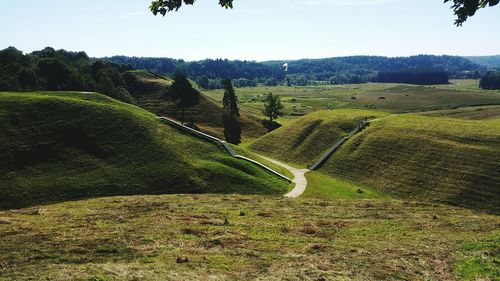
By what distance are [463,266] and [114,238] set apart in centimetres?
2143

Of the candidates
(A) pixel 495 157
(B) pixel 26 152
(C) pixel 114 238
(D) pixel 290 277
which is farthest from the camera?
(A) pixel 495 157

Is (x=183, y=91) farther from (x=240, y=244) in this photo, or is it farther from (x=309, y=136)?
(x=240, y=244)

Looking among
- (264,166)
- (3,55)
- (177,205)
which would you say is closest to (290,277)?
(177,205)

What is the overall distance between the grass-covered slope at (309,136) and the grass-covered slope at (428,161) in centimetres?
624

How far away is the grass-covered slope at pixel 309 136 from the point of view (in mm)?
95500

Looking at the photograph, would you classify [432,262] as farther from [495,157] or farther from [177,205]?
[495,157]

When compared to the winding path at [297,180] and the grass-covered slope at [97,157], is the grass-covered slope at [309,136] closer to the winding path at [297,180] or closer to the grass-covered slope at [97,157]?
the winding path at [297,180]

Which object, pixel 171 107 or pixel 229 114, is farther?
pixel 171 107

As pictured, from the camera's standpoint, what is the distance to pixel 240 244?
2967 centimetres

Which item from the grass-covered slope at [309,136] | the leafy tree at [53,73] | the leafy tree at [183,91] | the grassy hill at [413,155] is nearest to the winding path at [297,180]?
the grassy hill at [413,155]

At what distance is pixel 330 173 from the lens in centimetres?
8256

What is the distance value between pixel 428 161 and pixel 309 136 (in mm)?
32268

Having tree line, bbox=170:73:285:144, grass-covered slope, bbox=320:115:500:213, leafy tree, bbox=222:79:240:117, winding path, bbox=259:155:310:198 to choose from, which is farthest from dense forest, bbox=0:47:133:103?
grass-covered slope, bbox=320:115:500:213

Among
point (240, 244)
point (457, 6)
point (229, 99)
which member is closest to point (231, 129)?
point (229, 99)
